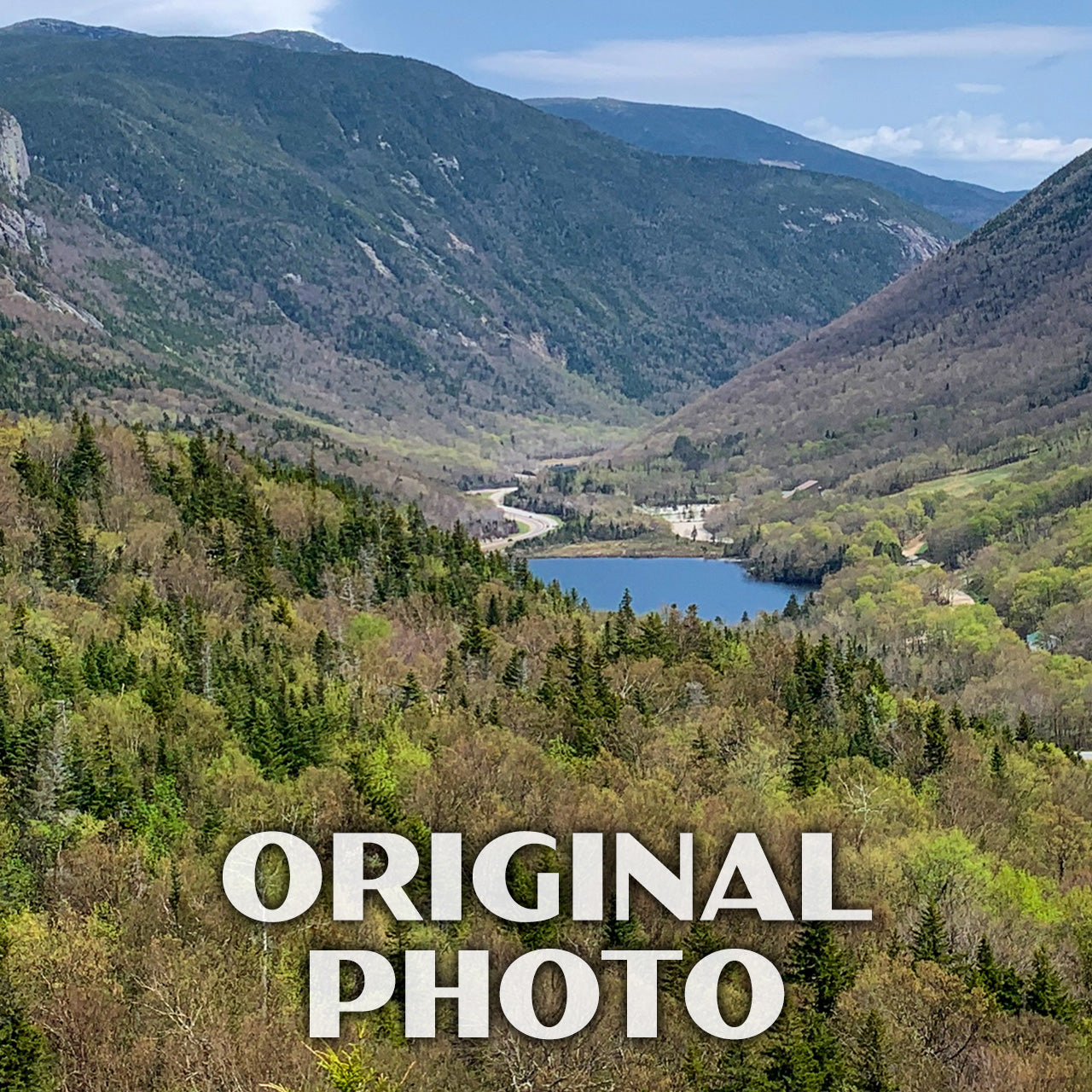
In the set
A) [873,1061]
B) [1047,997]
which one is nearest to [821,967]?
[873,1061]

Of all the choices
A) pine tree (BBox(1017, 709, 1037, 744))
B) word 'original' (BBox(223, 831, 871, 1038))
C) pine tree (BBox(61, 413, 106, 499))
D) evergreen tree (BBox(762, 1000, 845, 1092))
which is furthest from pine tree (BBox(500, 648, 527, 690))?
evergreen tree (BBox(762, 1000, 845, 1092))

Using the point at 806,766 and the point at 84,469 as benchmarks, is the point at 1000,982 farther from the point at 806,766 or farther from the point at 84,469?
the point at 84,469

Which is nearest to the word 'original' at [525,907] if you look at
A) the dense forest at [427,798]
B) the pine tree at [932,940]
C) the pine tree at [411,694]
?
the dense forest at [427,798]

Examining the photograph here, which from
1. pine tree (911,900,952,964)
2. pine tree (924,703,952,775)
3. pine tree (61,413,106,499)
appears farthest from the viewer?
pine tree (61,413,106,499)

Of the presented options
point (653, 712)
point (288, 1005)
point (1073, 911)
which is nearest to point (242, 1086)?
point (288, 1005)

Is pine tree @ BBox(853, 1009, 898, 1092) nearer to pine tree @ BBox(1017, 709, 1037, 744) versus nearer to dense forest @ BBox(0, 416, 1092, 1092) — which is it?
dense forest @ BBox(0, 416, 1092, 1092)

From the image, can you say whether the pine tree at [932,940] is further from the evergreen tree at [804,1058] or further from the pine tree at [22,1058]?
the pine tree at [22,1058]

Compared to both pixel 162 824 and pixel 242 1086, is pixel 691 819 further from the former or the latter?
pixel 242 1086
